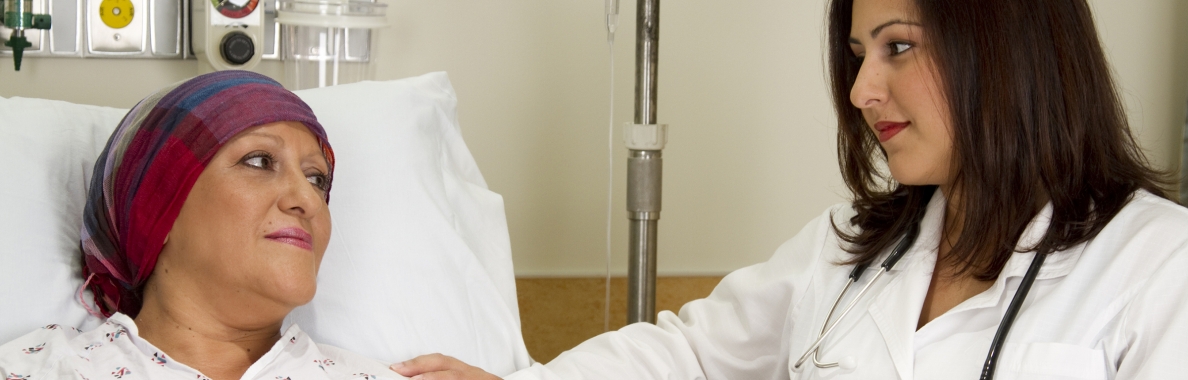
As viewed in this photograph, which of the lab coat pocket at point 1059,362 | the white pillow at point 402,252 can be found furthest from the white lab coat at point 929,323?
the white pillow at point 402,252

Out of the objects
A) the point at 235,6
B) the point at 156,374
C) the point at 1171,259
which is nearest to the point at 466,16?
the point at 235,6

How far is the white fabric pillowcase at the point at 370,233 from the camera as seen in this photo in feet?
4.01

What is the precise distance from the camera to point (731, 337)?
149 centimetres

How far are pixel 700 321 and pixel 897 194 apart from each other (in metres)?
0.37

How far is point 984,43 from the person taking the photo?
3.61ft

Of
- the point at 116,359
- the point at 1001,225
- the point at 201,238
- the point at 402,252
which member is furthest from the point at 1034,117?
the point at 116,359

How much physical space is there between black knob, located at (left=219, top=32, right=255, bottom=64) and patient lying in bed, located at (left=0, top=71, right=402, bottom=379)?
500 mm

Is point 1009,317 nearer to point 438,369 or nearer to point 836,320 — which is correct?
point 836,320

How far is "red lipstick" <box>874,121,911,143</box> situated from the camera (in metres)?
1.21

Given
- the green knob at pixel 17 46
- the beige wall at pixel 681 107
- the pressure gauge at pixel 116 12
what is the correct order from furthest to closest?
the beige wall at pixel 681 107
the pressure gauge at pixel 116 12
the green knob at pixel 17 46

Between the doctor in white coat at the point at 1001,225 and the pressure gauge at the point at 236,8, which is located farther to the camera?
the pressure gauge at the point at 236,8

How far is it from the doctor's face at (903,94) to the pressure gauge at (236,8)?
106 cm

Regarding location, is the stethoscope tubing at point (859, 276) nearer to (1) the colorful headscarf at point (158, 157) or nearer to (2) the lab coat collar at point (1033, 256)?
(2) the lab coat collar at point (1033, 256)

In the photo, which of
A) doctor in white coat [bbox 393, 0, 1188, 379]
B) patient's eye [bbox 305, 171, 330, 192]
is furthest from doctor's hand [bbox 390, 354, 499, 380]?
patient's eye [bbox 305, 171, 330, 192]
